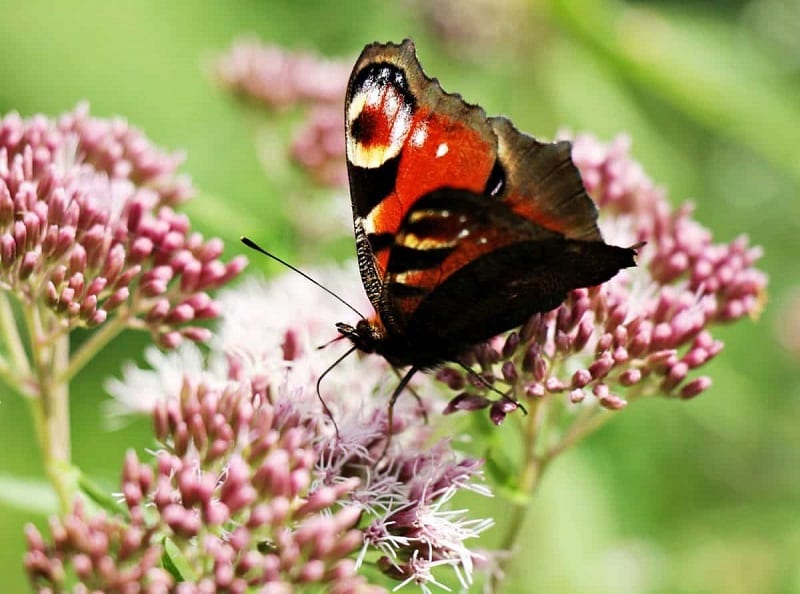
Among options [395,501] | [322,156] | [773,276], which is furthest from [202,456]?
[773,276]

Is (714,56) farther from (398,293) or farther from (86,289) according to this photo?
(86,289)

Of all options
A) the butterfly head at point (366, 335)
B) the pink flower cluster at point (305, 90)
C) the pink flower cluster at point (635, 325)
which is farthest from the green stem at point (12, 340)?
the pink flower cluster at point (305, 90)

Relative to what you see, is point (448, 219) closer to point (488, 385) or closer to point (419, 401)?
point (488, 385)

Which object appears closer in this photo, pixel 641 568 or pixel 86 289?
pixel 86 289

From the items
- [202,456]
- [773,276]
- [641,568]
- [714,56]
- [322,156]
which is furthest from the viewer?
[773,276]

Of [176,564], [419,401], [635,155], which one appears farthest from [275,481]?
[635,155]

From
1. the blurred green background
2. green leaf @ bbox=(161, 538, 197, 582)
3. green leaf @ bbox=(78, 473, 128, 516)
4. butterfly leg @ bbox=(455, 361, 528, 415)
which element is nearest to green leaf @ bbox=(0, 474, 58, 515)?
the blurred green background

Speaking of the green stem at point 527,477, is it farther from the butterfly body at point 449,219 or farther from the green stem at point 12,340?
the green stem at point 12,340

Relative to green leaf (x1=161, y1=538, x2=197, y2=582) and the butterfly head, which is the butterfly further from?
green leaf (x1=161, y1=538, x2=197, y2=582)
